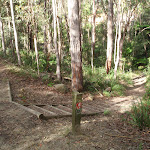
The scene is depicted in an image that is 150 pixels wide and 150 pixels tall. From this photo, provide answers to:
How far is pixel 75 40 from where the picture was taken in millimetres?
8195

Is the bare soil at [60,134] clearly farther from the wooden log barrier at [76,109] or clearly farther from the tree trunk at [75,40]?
the tree trunk at [75,40]

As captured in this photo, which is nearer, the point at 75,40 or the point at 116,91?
the point at 75,40

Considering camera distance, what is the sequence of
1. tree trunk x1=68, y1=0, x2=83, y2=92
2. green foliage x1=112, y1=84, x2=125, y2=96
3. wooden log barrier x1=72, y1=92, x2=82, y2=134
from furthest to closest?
green foliage x1=112, y1=84, x2=125, y2=96 < tree trunk x1=68, y1=0, x2=83, y2=92 < wooden log barrier x1=72, y1=92, x2=82, y2=134

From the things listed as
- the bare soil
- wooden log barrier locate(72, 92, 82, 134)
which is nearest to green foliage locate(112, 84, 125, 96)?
the bare soil

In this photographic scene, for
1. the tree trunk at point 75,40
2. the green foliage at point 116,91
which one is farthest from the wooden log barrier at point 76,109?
the green foliage at point 116,91

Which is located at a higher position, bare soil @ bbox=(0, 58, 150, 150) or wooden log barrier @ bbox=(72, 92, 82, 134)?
wooden log barrier @ bbox=(72, 92, 82, 134)

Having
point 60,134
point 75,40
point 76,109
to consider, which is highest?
point 75,40

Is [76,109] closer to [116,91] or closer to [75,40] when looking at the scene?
[75,40]

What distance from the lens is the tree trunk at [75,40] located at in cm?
789

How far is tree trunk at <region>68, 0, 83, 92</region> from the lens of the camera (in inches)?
311

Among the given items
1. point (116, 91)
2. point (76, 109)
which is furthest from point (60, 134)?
point (116, 91)

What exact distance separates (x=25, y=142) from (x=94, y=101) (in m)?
5.43

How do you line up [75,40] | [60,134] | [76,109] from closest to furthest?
[76,109]
[60,134]
[75,40]

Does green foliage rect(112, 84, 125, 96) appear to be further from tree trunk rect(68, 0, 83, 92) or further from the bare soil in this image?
the bare soil
